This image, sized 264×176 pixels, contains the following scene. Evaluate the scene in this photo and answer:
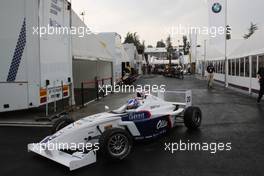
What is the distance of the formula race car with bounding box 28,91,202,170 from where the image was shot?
222 inches

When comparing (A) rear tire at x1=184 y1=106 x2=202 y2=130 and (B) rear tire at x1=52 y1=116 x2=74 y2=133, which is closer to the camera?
(B) rear tire at x1=52 y1=116 x2=74 y2=133

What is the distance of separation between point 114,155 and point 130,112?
52.5 inches

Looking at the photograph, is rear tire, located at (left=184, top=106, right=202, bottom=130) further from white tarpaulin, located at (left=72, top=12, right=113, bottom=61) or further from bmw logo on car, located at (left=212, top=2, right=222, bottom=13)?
bmw logo on car, located at (left=212, top=2, right=222, bottom=13)

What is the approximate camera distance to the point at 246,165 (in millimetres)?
5516

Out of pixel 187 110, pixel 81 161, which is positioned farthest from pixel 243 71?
pixel 81 161

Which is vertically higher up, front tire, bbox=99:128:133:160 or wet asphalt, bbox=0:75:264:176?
front tire, bbox=99:128:133:160

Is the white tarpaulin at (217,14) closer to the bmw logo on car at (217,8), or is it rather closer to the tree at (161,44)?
the bmw logo on car at (217,8)

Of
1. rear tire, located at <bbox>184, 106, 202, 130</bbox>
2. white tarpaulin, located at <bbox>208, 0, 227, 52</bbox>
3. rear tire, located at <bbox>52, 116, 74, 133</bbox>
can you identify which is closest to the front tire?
rear tire, located at <bbox>52, 116, 74, 133</bbox>

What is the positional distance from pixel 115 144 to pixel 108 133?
0.28 m

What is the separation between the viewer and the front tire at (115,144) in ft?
18.7

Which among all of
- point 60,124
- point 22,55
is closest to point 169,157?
point 60,124

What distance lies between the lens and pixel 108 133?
578cm

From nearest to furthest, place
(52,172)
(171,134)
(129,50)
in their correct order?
(52,172)
(171,134)
(129,50)

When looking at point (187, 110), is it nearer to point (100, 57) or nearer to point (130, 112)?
point (130, 112)
